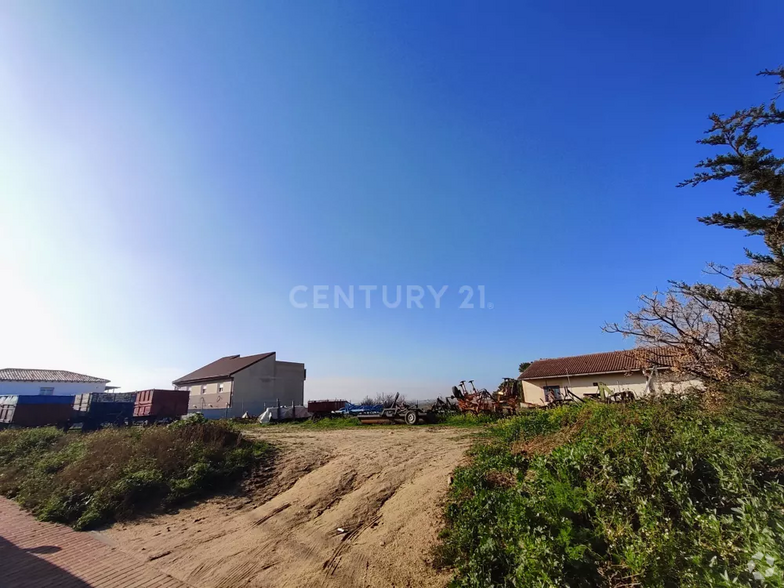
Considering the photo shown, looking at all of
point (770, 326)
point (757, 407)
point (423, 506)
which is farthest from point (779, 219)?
point (423, 506)

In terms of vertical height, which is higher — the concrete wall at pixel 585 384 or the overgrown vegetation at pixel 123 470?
the concrete wall at pixel 585 384

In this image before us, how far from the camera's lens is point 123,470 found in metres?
8.60

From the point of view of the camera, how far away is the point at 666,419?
226 inches

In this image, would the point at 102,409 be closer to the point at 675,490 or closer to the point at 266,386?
the point at 266,386

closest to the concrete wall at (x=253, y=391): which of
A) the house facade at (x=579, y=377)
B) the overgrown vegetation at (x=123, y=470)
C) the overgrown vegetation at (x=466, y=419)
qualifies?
the overgrown vegetation at (x=466, y=419)

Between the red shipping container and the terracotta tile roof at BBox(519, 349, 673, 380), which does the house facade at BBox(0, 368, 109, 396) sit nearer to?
the red shipping container

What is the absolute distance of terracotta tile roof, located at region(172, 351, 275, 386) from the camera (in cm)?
3525

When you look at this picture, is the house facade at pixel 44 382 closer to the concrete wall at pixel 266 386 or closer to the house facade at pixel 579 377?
the concrete wall at pixel 266 386

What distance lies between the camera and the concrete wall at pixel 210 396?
33094 mm

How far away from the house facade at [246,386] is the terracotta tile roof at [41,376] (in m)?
19.5

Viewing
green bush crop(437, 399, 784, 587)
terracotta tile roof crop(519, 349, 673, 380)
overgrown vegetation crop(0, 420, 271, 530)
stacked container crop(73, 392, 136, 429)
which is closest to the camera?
green bush crop(437, 399, 784, 587)

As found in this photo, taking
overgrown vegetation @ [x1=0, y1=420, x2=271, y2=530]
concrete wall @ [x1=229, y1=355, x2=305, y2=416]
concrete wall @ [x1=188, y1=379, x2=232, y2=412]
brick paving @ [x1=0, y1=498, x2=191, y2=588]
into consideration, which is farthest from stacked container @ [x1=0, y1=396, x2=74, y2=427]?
brick paving @ [x1=0, y1=498, x2=191, y2=588]

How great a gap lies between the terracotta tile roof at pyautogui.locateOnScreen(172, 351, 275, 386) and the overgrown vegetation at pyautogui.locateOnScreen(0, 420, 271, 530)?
2315 cm

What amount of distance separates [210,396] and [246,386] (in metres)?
3.88
